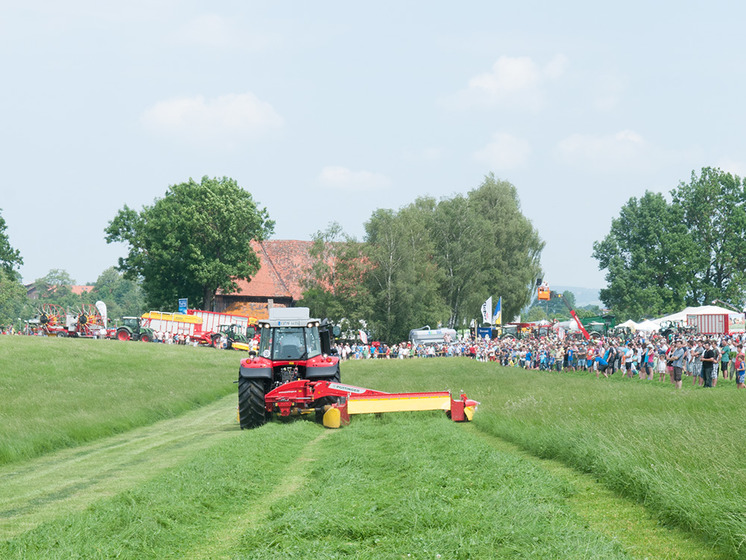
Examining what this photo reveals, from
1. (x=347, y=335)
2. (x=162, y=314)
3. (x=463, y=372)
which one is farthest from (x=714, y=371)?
(x=162, y=314)

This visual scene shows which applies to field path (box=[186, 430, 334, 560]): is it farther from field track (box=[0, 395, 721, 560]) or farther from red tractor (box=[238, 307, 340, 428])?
red tractor (box=[238, 307, 340, 428])

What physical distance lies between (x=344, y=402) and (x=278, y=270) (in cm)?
6570

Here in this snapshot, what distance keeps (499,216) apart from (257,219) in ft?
74.6

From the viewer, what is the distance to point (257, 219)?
230ft

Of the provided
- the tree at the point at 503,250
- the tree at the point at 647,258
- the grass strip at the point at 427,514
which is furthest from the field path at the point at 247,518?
the tree at the point at 647,258

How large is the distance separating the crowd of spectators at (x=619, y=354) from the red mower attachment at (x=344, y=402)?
34.3 feet

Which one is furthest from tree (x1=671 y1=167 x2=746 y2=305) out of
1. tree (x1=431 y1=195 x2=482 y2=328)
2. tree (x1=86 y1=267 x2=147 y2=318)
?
tree (x1=86 y1=267 x2=147 y2=318)

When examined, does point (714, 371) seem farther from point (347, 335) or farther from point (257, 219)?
point (257, 219)

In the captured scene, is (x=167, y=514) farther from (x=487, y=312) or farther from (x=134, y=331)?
(x=134, y=331)

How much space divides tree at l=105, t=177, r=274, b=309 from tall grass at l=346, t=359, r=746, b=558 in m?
51.1

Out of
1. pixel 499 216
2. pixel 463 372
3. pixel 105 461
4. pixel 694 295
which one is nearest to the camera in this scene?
pixel 105 461

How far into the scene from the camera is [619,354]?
32188 millimetres

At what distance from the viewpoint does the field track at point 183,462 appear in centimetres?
682

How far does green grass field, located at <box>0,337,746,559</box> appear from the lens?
21.2ft
